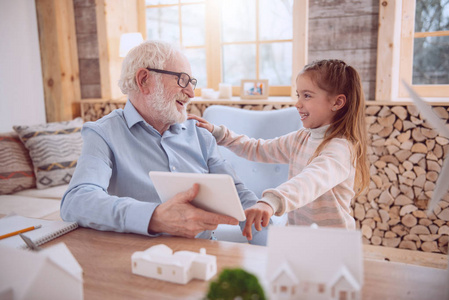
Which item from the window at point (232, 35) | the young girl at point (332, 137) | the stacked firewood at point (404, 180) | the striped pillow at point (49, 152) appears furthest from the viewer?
the window at point (232, 35)

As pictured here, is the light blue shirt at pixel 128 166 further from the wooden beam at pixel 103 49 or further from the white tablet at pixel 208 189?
the wooden beam at pixel 103 49

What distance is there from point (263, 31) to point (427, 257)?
218 cm

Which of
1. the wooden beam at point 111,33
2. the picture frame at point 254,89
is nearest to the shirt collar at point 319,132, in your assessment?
the picture frame at point 254,89

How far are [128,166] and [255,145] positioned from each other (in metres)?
0.65

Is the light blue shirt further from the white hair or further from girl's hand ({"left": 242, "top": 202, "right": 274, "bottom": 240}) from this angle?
girl's hand ({"left": 242, "top": 202, "right": 274, "bottom": 240})

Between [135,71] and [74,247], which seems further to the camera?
[135,71]

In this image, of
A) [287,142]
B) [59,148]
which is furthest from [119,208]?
[59,148]

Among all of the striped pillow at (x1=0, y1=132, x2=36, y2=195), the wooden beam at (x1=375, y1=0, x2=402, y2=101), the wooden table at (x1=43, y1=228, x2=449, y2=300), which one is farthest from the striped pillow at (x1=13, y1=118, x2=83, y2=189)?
the wooden beam at (x1=375, y1=0, x2=402, y2=101)

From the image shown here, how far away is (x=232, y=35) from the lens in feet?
11.0

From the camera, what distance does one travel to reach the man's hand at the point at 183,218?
0.98 meters

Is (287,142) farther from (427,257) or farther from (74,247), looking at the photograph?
(427,257)

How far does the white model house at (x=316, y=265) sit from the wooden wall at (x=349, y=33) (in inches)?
86.3

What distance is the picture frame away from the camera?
2986 millimetres

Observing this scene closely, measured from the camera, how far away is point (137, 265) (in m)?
0.83
